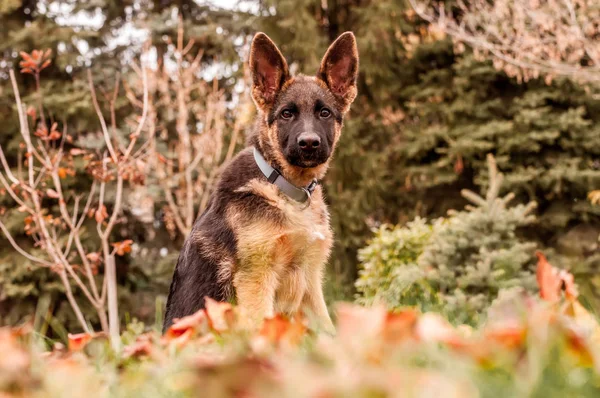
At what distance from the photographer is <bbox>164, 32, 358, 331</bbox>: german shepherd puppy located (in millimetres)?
3963

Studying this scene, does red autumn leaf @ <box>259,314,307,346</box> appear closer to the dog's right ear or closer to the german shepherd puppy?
the german shepherd puppy

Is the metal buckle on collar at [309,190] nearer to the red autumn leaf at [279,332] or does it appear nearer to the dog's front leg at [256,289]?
the dog's front leg at [256,289]

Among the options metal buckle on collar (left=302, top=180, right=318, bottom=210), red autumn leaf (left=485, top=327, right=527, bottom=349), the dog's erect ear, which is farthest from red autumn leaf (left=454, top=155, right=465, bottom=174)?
red autumn leaf (left=485, top=327, right=527, bottom=349)

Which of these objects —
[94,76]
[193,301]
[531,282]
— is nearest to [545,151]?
[531,282]

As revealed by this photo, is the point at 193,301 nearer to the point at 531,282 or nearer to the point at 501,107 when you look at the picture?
the point at 531,282

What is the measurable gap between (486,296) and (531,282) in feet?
2.14

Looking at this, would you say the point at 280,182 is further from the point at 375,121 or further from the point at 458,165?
the point at 375,121

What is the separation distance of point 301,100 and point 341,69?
0.50 meters

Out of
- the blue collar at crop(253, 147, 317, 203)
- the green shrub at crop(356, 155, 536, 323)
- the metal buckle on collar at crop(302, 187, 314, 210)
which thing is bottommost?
the green shrub at crop(356, 155, 536, 323)

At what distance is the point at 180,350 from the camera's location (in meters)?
→ 1.91

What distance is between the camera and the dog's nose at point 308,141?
4.34 meters

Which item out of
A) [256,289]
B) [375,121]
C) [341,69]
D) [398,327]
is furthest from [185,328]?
[375,121]

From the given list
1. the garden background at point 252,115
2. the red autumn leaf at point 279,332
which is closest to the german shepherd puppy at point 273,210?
the red autumn leaf at point 279,332

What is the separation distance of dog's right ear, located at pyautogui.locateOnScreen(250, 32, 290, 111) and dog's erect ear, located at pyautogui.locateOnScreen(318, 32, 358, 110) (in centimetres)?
32
